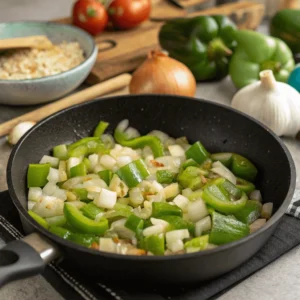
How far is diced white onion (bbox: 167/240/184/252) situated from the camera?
41.9 inches

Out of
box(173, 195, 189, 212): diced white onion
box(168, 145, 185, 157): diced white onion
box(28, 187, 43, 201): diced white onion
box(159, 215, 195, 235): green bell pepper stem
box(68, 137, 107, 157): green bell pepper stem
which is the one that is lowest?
box(28, 187, 43, 201): diced white onion

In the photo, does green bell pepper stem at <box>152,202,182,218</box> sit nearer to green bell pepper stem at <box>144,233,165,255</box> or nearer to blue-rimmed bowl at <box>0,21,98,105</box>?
green bell pepper stem at <box>144,233,165,255</box>

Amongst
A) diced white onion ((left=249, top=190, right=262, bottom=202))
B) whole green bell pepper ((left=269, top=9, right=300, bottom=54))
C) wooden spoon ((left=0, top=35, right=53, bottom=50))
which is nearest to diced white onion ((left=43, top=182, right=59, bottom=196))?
diced white onion ((left=249, top=190, right=262, bottom=202))

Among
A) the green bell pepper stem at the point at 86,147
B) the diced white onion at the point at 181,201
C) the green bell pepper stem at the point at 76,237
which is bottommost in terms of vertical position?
the green bell pepper stem at the point at 86,147

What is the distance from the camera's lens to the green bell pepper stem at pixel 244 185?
1.28 metres

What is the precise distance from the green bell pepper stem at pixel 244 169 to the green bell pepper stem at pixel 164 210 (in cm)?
25

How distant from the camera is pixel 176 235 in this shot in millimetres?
1082

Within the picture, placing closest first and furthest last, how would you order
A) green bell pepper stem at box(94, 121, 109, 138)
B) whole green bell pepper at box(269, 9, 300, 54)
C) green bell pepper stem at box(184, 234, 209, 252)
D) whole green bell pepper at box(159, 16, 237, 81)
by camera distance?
green bell pepper stem at box(184, 234, 209, 252), green bell pepper stem at box(94, 121, 109, 138), whole green bell pepper at box(159, 16, 237, 81), whole green bell pepper at box(269, 9, 300, 54)

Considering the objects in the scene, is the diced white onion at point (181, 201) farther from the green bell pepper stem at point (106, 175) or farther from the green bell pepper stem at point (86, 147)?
the green bell pepper stem at point (86, 147)

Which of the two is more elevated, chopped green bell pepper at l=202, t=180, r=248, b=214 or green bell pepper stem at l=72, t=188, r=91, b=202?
chopped green bell pepper at l=202, t=180, r=248, b=214

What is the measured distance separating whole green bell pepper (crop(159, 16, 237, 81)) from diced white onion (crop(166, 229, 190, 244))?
94 centimetres

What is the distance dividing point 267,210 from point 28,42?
1.04m

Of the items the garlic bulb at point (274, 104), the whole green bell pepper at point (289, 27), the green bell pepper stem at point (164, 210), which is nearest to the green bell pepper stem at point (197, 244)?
the green bell pepper stem at point (164, 210)

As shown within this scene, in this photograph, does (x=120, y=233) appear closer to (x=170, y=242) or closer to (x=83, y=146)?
(x=170, y=242)
